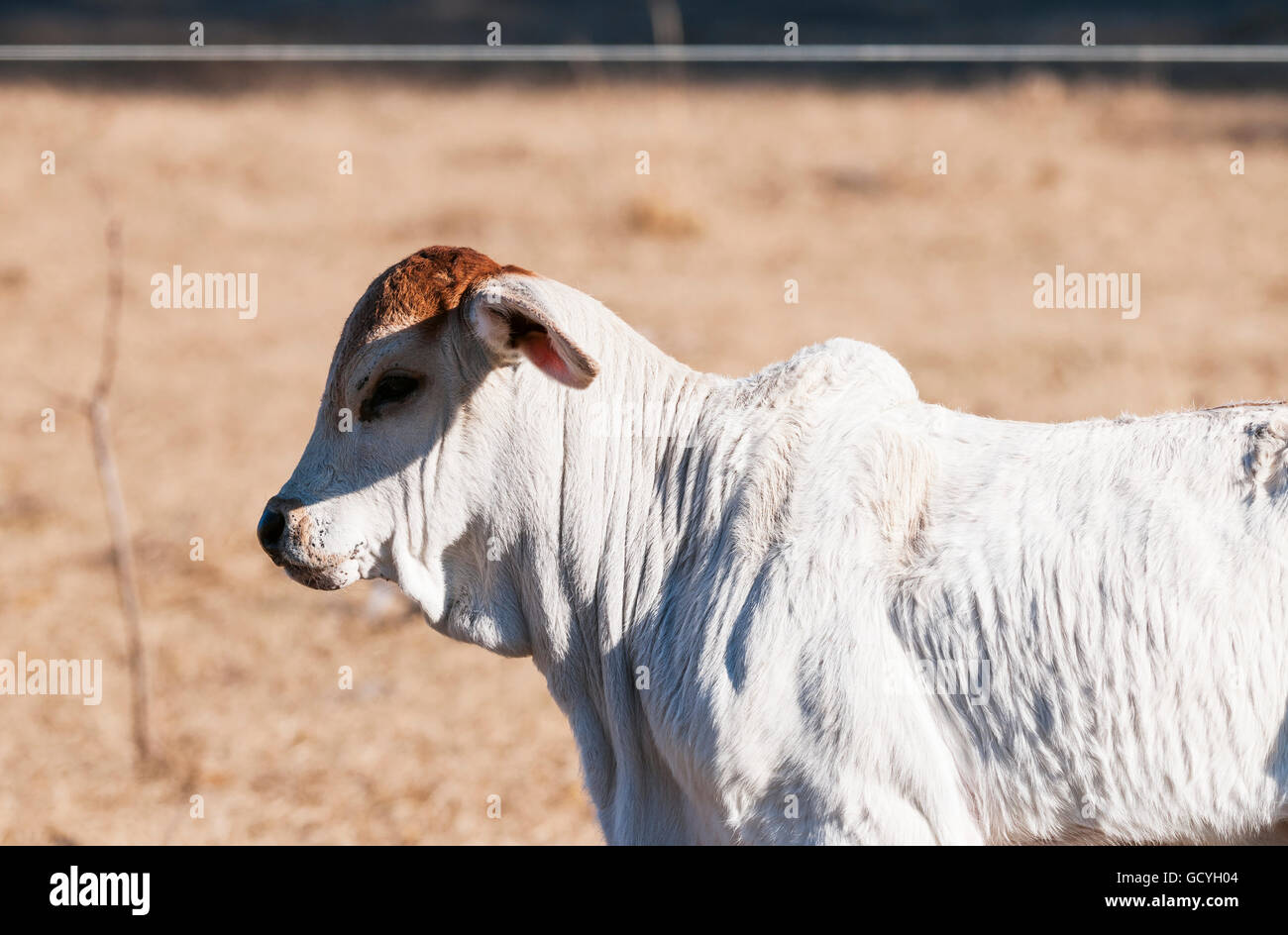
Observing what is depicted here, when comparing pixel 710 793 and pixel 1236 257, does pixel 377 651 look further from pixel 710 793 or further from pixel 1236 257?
pixel 1236 257

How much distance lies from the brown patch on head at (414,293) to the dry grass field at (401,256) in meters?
2.66

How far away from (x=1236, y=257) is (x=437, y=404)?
995 cm

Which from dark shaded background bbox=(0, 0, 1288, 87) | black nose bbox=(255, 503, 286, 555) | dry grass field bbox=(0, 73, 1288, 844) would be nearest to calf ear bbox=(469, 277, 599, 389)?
black nose bbox=(255, 503, 286, 555)

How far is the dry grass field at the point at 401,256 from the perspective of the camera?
6.30 metres

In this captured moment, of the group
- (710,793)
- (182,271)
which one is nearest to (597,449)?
(710,793)

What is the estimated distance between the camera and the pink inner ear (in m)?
3.30

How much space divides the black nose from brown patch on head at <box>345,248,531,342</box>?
437 millimetres

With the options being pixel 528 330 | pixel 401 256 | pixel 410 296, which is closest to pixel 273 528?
pixel 410 296

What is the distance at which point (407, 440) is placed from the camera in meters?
3.49

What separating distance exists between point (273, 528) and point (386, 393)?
40cm

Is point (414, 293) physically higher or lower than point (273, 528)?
higher
